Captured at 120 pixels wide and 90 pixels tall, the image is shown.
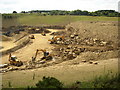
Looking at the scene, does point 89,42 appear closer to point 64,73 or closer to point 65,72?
point 65,72

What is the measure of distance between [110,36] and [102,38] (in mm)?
1469

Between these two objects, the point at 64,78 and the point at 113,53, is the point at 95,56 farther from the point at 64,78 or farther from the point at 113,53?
the point at 64,78

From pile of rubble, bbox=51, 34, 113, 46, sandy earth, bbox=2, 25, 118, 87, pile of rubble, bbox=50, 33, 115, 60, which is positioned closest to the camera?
sandy earth, bbox=2, 25, 118, 87

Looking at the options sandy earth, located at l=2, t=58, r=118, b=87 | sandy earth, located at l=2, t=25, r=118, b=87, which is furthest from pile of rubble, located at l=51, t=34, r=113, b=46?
sandy earth, located at l=2, t=58, r=118, b=87

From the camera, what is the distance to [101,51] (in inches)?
1009

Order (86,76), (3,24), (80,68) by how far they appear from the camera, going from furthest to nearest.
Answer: (3,24), (80,68), (86,76)

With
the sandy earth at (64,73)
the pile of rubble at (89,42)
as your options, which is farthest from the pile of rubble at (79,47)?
the sandy earth at (64,73)

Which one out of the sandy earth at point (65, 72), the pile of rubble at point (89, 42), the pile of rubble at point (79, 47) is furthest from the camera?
the pile of rubble at point (89, 42)

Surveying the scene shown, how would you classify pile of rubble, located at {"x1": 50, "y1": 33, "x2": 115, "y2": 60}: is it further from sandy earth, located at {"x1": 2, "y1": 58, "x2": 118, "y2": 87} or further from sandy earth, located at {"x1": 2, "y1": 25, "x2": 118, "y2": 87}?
sandy earth, located at {"x1": 2, "y1": 58, "x2": 118, "y2": 87}

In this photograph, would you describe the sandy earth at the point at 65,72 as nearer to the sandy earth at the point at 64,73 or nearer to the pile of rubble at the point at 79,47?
the sandy earth at the point at 64,73

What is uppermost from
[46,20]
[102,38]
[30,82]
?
[46,20]

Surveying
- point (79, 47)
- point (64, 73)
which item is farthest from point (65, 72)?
point (79, 47)

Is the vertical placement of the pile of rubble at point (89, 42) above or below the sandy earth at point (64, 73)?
above

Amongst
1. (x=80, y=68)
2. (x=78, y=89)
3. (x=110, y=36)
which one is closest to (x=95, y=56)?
(x=80, y=68)
